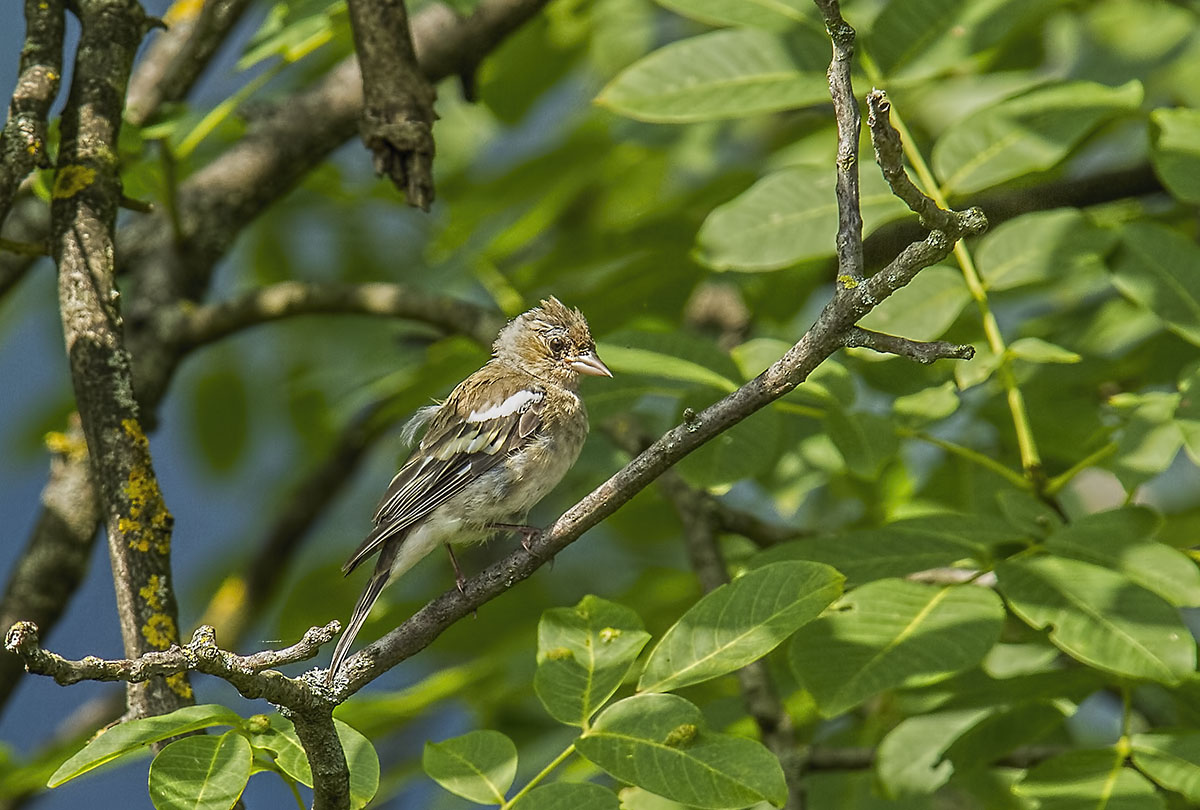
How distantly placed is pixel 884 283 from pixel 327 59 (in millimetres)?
3974

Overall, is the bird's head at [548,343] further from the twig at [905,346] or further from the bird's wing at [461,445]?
the twig at [905,346]

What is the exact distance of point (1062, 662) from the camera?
392 cm

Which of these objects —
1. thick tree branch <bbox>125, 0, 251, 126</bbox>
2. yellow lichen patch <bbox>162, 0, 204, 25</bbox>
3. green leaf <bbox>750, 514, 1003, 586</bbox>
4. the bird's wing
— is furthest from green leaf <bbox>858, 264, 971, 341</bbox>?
yellow lichen patch <bbox>162, 0, 204, 25</bbox>

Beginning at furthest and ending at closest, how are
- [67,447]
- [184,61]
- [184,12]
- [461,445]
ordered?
[184,12], [184,61], [67,447], [461,445]

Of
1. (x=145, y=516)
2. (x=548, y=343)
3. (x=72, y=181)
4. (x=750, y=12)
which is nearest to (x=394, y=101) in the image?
(x=72, y=181)

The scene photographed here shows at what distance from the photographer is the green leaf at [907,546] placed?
292 centimetres

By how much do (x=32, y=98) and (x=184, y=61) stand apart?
1.44 meters

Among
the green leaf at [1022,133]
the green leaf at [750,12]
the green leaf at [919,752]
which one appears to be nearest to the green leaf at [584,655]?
the green leaf at [919,752]

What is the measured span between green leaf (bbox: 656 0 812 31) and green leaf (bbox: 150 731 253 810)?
2.45m

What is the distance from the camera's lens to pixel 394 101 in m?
3.30

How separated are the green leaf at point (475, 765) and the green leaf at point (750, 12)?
2200 millimetres

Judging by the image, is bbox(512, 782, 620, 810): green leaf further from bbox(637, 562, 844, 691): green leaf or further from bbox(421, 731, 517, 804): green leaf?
bbox(637, 562, 844, 691): green leaf

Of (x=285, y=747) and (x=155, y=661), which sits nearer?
(x=155, y=661)

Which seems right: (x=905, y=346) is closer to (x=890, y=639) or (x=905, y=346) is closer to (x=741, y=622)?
(x=741, y=622)
